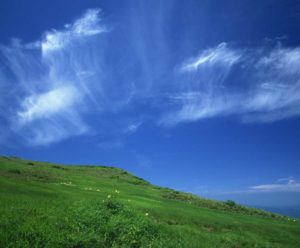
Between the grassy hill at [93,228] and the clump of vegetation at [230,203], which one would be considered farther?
the clump of vegetation at [230,203]

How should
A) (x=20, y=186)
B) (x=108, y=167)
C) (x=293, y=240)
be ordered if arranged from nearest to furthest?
(x=20, y=186)
(x=293, y=240)
(x=108, y=167)

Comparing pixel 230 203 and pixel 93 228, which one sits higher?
pixel 230 203

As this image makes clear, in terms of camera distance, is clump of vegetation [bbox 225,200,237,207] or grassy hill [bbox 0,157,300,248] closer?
grassy hill [bbox 0,157,300,248]

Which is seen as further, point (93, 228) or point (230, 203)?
point (230, 203)

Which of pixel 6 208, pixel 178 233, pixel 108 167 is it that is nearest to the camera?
pixel 6 208

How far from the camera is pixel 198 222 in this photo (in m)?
33.0

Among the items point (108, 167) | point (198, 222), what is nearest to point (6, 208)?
point (198, 222)


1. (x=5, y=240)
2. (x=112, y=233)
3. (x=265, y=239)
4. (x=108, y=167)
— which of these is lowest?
(x=5, y=240)

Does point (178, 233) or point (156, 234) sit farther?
point (178, 233)

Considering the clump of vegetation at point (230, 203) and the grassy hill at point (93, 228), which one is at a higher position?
the clump of vegetation at point (230, 203)

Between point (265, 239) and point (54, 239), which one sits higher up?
point (265, 239)

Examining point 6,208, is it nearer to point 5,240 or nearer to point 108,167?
point 5,240

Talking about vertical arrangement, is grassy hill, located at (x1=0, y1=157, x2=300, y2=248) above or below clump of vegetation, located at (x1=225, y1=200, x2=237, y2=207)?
below

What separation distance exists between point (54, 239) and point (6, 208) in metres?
4.75
